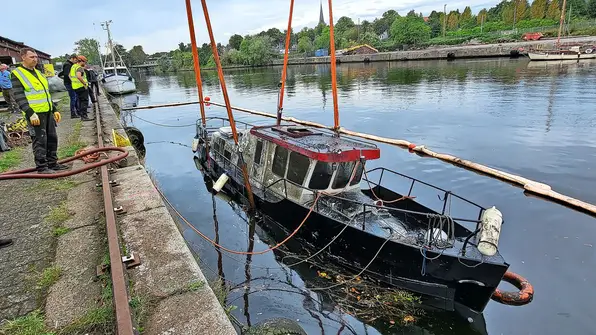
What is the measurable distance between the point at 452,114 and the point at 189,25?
17.5m

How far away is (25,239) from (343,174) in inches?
225

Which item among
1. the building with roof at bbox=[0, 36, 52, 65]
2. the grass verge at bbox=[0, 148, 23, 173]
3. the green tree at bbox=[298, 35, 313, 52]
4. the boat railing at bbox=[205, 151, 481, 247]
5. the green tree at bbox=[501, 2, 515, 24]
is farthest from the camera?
the green tree at bbox=[298, 35, 313, 52]

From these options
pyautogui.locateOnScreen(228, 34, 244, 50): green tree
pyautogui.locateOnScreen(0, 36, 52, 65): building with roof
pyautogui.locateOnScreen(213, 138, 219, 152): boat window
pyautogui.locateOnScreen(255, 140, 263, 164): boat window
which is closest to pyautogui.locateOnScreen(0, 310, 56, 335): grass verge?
pyautogui.locateOnScreen(255, 140, 263, 164): boat window

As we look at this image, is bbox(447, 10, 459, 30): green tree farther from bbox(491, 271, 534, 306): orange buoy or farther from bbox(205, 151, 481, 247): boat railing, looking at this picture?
bbox(491, 271, 534, 306): orange buoy

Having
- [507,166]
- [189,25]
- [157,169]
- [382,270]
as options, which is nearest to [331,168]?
[382,270]

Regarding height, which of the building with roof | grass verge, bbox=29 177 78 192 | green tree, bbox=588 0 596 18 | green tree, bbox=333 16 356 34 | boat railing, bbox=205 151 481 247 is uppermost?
Answer: green tree, bbox=333 16 356 34

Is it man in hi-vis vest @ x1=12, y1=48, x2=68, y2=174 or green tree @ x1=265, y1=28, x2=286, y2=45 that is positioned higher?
green tree @ x1=265, y1=28, x2=286, y2=45

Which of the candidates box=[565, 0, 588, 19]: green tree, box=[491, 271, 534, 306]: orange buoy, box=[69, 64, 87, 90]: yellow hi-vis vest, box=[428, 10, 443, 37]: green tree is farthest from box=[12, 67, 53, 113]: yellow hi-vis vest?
box=[428, 10, 443, 37]: green tree

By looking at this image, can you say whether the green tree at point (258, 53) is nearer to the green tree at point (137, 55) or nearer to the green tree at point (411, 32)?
the green tree at point (411, 32)

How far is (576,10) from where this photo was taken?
231 ft

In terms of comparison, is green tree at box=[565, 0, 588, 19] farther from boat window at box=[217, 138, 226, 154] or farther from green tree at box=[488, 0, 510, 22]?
boat window at box=[217, 138, 226, 154]

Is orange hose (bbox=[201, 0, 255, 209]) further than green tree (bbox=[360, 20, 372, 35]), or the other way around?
green tree (bbox=[360, 20, 372, 35])

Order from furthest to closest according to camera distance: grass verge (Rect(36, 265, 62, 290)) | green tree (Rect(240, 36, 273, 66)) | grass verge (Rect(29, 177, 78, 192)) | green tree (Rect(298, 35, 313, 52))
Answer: green tree (Rect(298, 35, 313, 52)), green tree (Rect(240, 36, 273, 66)), grass verge (Rect(29, 177, 78, 192)), grass verge (Rect(36, 265, 62, 290))

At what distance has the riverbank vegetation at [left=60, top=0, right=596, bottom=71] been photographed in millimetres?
69375
